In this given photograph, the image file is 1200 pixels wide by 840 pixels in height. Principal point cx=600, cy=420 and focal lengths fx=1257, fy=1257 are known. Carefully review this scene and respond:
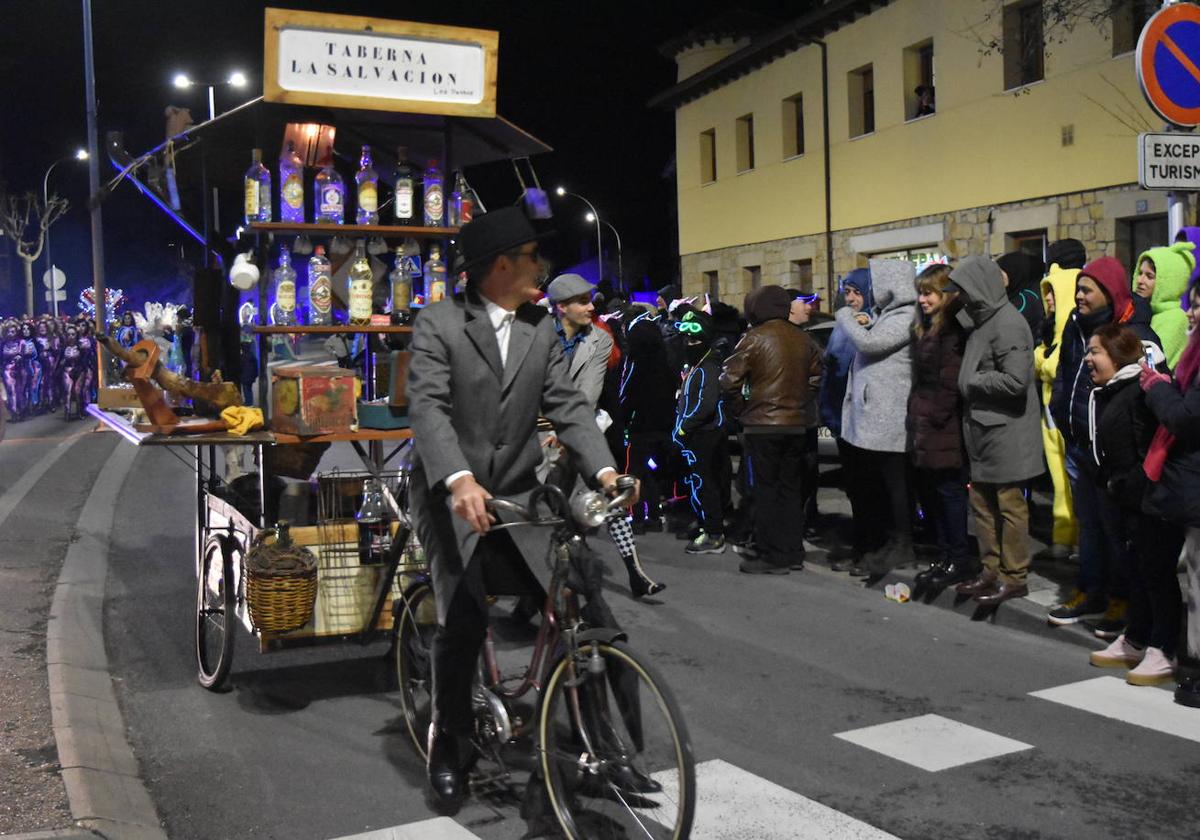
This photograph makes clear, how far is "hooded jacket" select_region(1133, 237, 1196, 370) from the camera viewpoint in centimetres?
699

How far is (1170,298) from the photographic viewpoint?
7059 millimetres

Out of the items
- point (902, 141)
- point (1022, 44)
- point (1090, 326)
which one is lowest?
point (1090, 326)

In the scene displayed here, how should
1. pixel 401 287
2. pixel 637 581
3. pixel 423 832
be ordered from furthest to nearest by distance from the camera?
pixel 637 581 → pixel 401 287 → pixel 423 832

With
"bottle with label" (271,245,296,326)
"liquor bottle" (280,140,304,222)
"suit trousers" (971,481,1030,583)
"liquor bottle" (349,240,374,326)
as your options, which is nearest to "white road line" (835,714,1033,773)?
"suit trousers" (971,481,1030,583)

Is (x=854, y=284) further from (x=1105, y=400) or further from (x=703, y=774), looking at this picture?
(x=703, y=774)

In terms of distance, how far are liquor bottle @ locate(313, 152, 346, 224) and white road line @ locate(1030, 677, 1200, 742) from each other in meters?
4.21

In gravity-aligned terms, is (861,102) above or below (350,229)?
above

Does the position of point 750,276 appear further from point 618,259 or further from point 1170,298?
point 1170,298

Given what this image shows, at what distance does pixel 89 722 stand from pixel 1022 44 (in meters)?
20.5

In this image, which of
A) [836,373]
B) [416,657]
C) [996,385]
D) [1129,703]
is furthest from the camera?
[836,373]

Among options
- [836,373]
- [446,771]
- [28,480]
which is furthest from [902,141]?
[446,771]

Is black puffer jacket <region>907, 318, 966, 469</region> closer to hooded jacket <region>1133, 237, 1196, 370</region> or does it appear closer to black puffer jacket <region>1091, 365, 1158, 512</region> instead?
hooded jacket <region>1133, 237, 1196, 370</region>

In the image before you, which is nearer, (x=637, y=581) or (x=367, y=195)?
(x=367, y=195)

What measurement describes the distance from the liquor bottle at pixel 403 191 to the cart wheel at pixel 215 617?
1977 mm
